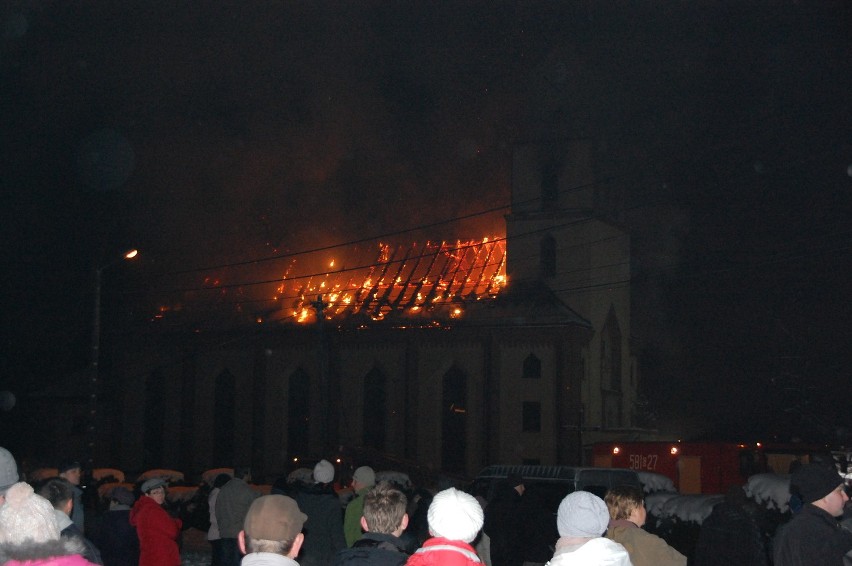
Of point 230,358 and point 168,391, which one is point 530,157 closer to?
point 230,358

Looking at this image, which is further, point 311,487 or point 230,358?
point 230,358

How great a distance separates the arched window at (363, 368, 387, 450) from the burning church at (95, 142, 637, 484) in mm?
68

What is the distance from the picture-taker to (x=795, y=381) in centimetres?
5512

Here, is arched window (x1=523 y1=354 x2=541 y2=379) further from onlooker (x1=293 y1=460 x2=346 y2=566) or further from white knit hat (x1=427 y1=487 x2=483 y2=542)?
white knit hat (x1=427 y1=487 x2=483 y2=542)

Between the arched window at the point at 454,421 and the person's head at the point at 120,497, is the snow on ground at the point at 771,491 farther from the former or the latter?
the arched window at the point at 454,421

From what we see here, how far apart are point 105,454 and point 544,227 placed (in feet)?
88.7

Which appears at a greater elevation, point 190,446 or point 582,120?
point 582,120

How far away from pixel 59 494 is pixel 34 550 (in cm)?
292

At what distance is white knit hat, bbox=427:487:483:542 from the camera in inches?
181

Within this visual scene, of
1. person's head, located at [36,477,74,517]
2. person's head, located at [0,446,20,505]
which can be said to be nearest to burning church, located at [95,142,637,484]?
person's head, located at [36,477,74,517]

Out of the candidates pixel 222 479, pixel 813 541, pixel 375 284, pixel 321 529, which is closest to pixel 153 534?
pixel 321 529

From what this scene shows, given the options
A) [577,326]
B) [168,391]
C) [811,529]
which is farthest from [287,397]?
[811,529]

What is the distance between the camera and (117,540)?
318 inches

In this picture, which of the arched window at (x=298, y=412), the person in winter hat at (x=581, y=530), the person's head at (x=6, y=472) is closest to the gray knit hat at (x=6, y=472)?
the person's head at (x=6, y=472)
